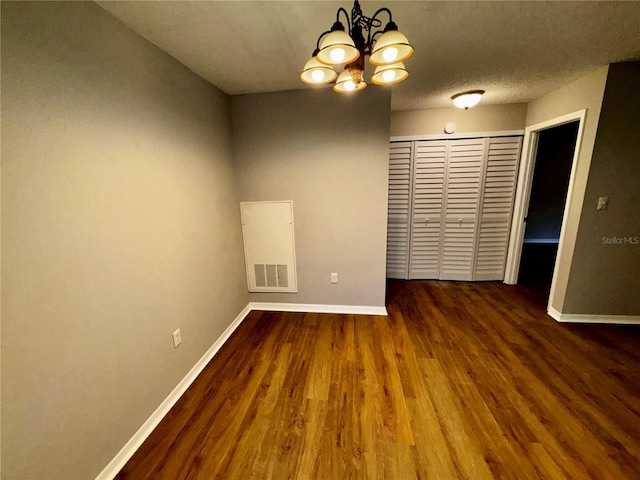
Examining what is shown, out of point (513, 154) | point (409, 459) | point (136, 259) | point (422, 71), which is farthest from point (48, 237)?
point (513, 154)

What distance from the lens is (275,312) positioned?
2.96m

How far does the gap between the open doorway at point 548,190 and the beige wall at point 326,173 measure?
387cm

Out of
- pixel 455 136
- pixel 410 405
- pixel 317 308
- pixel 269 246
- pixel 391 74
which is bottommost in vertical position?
pixel 410 405

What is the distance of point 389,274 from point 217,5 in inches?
138

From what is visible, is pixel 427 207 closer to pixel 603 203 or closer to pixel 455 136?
pixel 455 136

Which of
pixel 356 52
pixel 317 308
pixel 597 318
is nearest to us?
pixel 356 52

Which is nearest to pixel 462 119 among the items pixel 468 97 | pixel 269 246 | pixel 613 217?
pixel 468 97

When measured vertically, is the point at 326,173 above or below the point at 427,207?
above

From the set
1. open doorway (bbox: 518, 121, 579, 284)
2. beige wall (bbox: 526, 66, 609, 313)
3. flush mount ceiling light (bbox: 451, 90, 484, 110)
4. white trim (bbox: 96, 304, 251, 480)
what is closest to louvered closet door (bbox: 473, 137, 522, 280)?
beige wall (bbox: 526, 66, 609, 313)

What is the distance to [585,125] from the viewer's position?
2287mm

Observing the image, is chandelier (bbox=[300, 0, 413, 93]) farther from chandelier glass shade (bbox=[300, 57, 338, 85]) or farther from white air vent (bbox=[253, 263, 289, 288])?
white air vent (bbox=[253, 263, 289, 288])

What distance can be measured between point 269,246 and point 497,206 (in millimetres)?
3079

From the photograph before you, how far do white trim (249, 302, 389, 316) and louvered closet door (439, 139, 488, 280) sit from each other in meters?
1.49

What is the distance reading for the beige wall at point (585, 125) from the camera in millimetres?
2186
